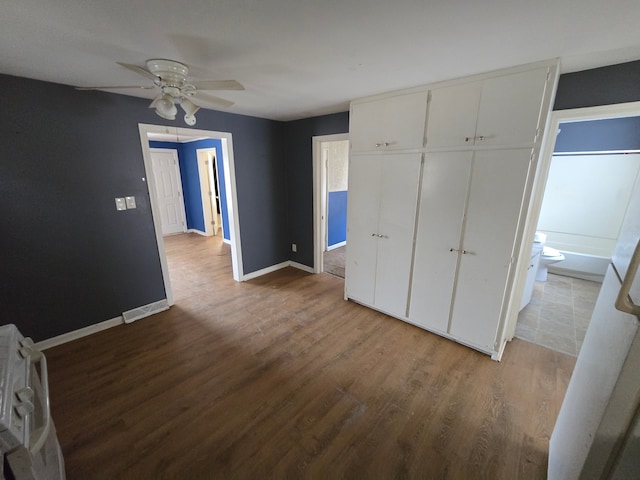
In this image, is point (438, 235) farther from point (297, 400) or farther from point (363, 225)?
point (297, 400)

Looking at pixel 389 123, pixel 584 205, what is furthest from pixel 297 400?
pixel 584 205

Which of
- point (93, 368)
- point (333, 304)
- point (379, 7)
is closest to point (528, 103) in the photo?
point (379, 7)

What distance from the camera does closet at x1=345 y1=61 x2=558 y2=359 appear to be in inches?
73.9

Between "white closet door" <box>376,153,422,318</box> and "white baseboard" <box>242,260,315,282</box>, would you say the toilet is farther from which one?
"white baseboard" <box>242,260,315,282</box>

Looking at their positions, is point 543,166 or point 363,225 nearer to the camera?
point 543,166

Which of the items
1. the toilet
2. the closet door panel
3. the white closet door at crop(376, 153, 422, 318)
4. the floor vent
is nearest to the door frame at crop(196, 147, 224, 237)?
the floor vent

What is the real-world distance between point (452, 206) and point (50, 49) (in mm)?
2975

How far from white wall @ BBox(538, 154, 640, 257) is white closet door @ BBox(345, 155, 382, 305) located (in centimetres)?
349

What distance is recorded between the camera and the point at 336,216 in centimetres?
528

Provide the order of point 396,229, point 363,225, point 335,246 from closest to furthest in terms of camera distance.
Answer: point 396,229 → point 363,225 → point 335,246

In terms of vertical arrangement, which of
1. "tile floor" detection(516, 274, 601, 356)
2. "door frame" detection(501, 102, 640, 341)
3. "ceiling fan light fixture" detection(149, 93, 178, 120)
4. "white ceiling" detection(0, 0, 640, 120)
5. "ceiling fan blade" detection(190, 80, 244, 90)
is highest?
"white ceiling" detection(0, 0, 640, 120)

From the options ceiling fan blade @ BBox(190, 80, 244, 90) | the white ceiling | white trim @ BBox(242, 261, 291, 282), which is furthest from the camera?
white trim @ BBox(242, 261, 291, 282)

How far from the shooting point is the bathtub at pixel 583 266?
3.80 meters

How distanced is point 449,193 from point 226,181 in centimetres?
279
